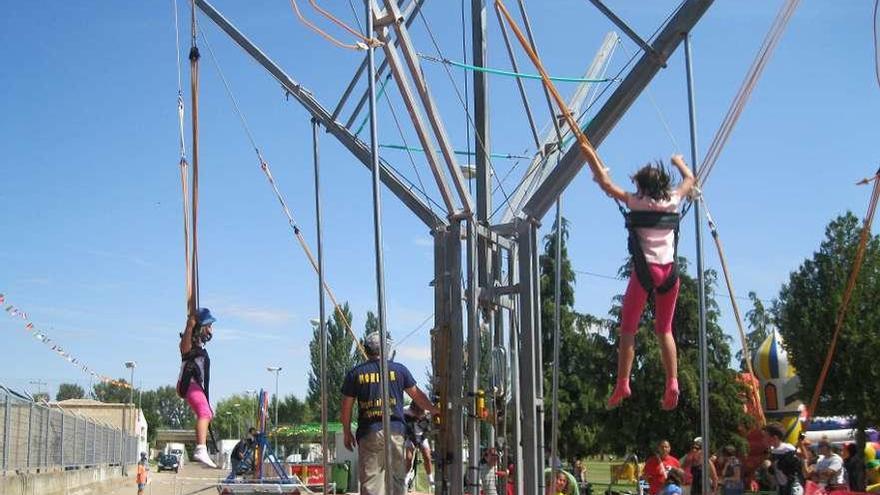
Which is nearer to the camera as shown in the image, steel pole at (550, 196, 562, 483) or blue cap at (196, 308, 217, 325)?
blue cap at (196, 308, 217, 325)

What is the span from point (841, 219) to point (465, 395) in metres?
22.6

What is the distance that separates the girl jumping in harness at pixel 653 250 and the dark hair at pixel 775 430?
474 centimetres

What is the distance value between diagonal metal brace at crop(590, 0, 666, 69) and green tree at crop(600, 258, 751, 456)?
64.1 feet

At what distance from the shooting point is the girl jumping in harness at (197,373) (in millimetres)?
7047

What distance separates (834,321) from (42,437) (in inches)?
803

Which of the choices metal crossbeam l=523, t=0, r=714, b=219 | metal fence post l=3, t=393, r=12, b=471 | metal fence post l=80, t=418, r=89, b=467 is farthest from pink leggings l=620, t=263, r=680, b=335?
metal fence post l=80, t=418, r=89, b=467

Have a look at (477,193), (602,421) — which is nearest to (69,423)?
(477,193)

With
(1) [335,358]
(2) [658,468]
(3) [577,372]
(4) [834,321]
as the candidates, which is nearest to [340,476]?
(2) [658,468]

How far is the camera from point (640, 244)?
569 centimetres

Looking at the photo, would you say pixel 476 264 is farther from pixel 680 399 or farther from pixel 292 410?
pixel 292 410

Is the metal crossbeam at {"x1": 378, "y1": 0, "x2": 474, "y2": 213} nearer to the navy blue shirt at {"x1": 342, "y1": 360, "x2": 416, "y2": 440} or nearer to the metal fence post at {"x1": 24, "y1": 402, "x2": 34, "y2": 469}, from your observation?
the navy blue shirt at {"x1": 342, "y1": 360, "x2": 416, "y2": 440}

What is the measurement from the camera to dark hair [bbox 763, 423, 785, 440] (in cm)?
1010

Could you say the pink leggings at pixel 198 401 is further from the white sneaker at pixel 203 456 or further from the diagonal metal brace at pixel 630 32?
the diagonal metal brace at pixel 630 32

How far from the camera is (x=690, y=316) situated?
2623cm
